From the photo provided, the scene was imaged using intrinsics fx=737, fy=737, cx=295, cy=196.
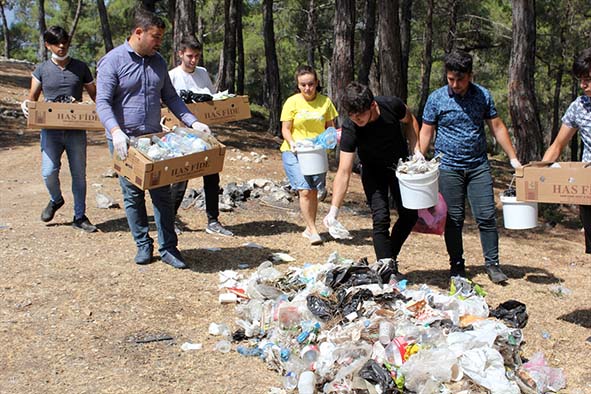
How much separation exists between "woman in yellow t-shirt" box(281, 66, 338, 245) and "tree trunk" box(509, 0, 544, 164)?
5.31 metres

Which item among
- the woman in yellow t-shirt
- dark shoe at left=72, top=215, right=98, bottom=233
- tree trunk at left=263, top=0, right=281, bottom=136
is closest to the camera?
the woman in yellow t-shirt

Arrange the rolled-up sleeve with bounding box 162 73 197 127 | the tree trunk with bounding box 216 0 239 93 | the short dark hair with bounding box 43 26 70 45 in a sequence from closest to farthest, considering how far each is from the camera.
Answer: the rolled-up sleeve with bounding box 162 73 197 127, the short dark hair with bounding box 43 26 70 45, the tree trunk with bounding box 216 0 239 93

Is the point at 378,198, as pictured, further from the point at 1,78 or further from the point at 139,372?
the point at 1,78

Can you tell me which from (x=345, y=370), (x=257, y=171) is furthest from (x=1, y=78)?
(x=345, y=370)

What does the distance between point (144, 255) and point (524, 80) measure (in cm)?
740

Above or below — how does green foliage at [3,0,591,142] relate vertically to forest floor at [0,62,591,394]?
above

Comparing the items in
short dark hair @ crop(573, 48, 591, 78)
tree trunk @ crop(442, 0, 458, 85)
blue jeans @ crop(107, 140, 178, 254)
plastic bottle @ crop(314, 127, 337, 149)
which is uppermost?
tree trunk @ crop(442, 0, 458, 85)

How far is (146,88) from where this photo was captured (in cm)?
552

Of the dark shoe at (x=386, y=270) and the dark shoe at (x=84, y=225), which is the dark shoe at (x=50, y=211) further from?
the dark shoe at (x=386, y=270)

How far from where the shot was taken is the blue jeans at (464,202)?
568 centimetres

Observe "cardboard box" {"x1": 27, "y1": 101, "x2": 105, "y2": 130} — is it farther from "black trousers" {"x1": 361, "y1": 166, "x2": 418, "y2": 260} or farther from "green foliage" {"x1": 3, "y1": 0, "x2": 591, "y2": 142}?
"green foliage" {"x1": 3, "y1": 0, "x2": 591, "y2": 142}

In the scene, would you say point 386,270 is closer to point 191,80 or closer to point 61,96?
point 191,80

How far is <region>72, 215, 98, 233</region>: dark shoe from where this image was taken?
705cm

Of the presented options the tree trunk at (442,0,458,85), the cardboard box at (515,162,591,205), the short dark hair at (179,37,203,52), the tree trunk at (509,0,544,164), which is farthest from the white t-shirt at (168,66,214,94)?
the tree trunk at (442,0,458,85)
